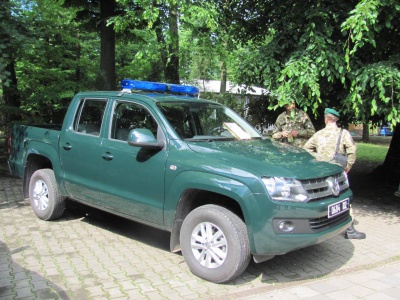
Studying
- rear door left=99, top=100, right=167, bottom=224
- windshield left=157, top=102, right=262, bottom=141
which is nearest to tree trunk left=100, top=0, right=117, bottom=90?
rear door left=99, top=100, right=167, bottom=224

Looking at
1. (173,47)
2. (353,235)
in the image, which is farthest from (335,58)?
(173,47)

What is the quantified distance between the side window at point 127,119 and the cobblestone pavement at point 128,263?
146 centimetres

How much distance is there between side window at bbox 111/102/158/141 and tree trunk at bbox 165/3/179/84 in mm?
3042

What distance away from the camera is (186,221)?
4.07 m

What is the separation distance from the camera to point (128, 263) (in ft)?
14.7

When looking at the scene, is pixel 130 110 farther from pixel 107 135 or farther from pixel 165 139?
pixel 165 139

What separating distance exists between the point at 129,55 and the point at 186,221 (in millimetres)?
14825

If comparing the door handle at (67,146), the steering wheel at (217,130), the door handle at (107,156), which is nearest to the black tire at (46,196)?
the door handle at (67,146)

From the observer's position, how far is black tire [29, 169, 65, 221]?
5719mm

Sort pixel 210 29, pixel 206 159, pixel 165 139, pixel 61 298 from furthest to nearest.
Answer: pixel 210 29 < pixel 165 139 < pixel 206 159 < pixel 61 298

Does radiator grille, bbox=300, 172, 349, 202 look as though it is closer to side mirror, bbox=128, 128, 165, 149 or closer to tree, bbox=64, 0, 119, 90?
side mirror, bbox=128, 128, 165, 149

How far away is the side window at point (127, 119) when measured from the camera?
4.74m

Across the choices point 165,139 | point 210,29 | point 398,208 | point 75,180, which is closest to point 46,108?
point 210,29

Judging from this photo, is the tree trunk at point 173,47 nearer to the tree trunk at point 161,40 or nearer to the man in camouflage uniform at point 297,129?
the tree trunk at point 161,40
